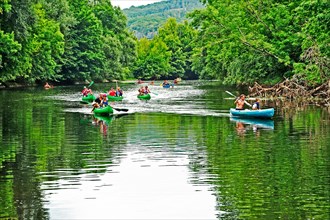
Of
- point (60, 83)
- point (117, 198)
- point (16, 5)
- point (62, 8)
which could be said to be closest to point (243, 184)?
point (117, 198)

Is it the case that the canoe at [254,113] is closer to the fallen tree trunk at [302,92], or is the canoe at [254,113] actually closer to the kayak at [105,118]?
the kayak at [105,118]

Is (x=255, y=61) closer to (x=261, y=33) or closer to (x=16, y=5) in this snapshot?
→ (x=261, y=33)

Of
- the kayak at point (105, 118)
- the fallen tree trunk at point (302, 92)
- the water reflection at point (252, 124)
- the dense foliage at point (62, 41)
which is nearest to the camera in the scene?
the water reflection at point (252, 124)

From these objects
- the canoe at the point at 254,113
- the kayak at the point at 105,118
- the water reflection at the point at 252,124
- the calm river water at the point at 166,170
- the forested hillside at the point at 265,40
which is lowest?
the calm river water at the point at 166,170

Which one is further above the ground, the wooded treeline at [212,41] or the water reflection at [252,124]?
the wooded treeline at [212,41]

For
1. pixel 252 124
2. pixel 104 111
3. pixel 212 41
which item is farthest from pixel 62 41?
pixel 252 124

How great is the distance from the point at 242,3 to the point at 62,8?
32922mm

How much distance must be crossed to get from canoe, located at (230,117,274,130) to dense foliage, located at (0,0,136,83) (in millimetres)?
27956

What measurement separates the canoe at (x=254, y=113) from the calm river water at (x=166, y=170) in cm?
136

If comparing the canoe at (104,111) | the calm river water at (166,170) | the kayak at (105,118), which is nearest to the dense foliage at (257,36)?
the canoe at (104,111)

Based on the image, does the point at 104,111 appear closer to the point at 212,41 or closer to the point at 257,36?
the point at 257,36

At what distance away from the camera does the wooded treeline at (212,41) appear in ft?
136

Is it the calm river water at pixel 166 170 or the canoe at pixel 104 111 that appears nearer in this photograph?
the calm river water at pixel 166 170

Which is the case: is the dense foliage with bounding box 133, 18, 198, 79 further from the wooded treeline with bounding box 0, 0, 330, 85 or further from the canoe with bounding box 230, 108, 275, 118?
the canoe with bounding box 230, 108, 275, 118
